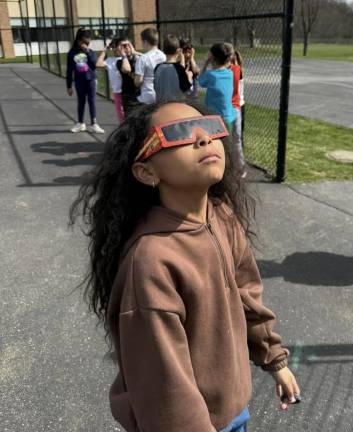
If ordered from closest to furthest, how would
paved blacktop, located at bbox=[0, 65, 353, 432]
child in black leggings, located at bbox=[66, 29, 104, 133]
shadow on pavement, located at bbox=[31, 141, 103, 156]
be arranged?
paved blacktop, located at bbox=[0, 65, 353, 432] → shadow on pavement, located at bbox=[31, 141, 103, 156] → child in black leggings, located at bbox=[66, 29, 104, 133]

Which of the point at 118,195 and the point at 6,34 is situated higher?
the point at 6,34

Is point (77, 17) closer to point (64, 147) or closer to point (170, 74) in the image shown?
point (64, 147)

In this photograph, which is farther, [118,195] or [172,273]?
[118,195]

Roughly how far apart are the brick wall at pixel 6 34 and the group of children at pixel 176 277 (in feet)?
132

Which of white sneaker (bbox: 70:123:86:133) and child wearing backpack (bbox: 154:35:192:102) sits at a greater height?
child wearing backpack (bbox: 154:35:192:102)

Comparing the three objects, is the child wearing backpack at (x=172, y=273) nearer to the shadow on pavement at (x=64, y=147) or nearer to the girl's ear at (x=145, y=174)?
the girl's ear at (x=145, y=174)

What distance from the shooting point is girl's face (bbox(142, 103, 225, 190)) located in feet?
3.67

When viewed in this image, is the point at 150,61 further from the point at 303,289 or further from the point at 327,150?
the point at 303,289

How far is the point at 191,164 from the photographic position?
1.12m

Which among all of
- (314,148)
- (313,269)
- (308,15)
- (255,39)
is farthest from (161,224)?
(308,15)

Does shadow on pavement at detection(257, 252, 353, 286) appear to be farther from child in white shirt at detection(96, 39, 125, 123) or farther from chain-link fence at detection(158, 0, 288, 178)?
child in white shirt at detection(96, 39, 125, 123)

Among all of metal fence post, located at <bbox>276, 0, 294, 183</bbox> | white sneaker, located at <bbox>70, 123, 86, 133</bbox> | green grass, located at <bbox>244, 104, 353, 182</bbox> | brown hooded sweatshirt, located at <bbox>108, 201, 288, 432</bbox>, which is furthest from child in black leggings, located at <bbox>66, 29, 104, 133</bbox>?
brown hooded sweatshirt, located at <bbox>108, 201, 288, 432</bbox>

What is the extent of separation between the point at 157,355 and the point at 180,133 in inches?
20.9

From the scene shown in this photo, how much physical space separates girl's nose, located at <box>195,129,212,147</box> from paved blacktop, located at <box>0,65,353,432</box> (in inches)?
62.6
